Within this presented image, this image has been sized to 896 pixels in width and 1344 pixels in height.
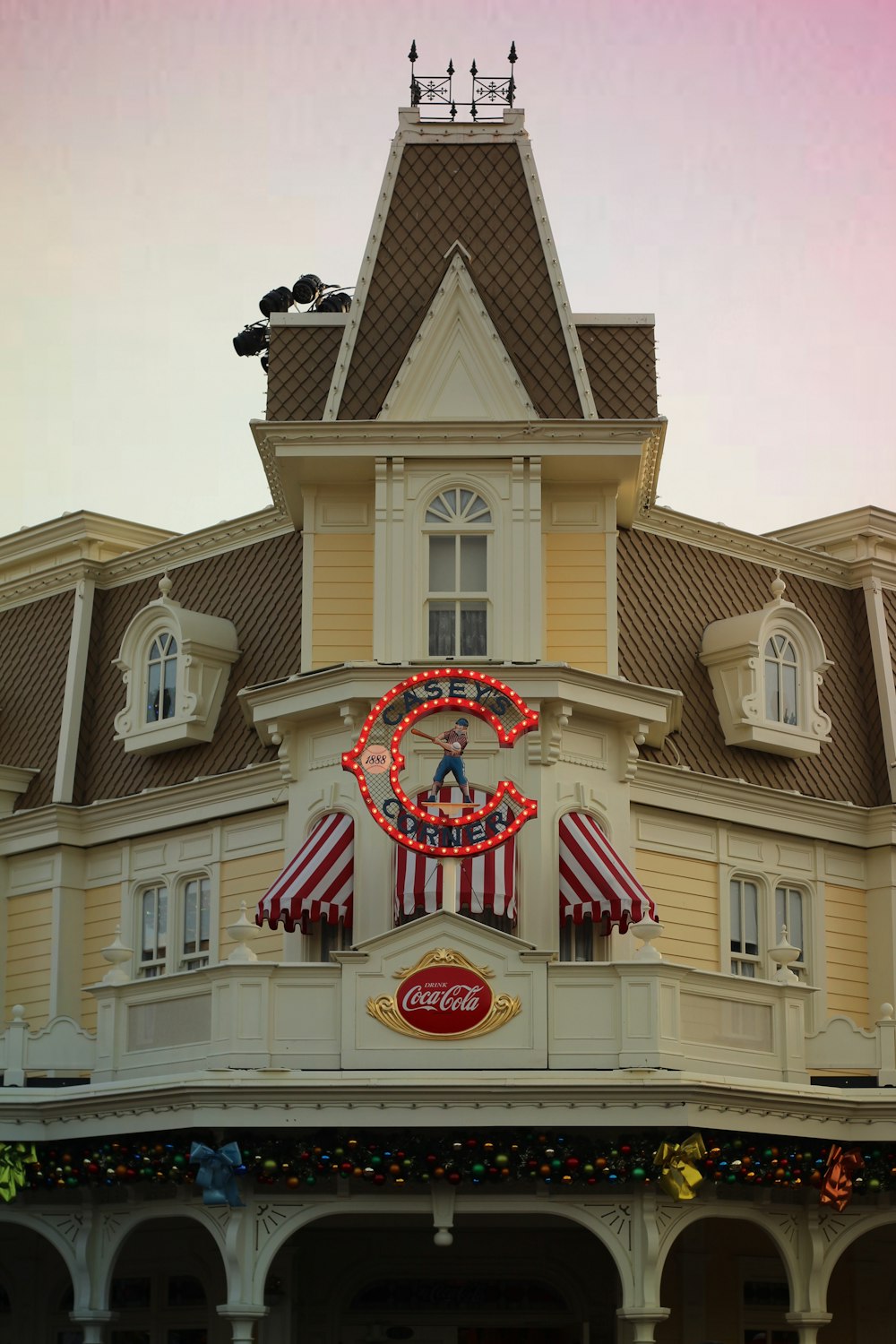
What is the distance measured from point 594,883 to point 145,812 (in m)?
8.59

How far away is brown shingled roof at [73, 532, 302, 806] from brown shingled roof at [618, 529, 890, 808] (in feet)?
16.8

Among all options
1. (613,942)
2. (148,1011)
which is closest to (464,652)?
(613,942)

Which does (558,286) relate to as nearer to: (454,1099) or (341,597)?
(341,597)

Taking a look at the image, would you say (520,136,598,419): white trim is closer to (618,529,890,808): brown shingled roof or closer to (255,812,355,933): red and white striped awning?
(618,529,890,808): brown shingled roof

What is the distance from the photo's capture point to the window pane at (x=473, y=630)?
1240 inches

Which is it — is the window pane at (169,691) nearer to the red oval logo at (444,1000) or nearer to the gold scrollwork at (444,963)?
the gold scrollwork at (444,963)

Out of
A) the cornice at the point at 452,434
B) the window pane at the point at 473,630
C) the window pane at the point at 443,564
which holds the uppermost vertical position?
the cornice at the point at 452,434

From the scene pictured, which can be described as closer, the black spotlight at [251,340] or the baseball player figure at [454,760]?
the baseball player figure at [454,760]

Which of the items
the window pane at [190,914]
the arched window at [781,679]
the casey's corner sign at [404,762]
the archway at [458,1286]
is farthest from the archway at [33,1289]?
the arched window at [781,679]

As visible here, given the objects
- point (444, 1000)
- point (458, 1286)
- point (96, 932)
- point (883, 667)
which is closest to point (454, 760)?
point (444, 1000)

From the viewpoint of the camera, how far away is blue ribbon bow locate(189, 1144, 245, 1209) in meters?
26.8

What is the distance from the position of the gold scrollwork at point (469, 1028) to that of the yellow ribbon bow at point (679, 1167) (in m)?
2.34

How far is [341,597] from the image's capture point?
1283 inches

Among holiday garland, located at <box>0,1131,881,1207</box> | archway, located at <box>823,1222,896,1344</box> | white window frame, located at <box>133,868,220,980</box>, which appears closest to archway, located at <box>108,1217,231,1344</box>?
white window frame, located at <box>133,868,220,980</box>
